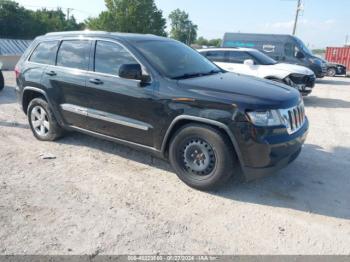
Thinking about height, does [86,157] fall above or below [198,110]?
below

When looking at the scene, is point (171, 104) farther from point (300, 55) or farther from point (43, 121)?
point (300, 55)

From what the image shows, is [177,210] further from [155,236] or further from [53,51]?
[53,51]

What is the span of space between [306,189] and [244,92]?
5.07ft

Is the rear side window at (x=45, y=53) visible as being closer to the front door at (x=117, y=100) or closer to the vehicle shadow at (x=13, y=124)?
the front door at (x=117, y=100)

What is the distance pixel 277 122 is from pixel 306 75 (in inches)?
290

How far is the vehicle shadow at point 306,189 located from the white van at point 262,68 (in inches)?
213

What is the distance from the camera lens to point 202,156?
409 cm

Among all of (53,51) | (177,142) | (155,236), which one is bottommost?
(155,236)

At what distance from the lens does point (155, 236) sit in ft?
10.7

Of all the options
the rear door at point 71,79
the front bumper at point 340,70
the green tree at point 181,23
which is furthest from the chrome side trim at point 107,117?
the green tree at point 181,23

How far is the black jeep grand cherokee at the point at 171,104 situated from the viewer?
3.75m

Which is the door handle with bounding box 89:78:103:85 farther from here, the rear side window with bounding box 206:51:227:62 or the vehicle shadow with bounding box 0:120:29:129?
the rear side window with bounding box 206:51:227:62

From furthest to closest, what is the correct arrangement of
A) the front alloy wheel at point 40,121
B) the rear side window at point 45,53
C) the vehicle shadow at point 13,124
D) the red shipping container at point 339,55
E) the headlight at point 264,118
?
1. the red shipping container at point 339,55
2. the vehicle shadow at point 13,124
3. the front alloy wheel at point 40,121
4. the rear side window at point 45,53
5. the headlight at point 264,118

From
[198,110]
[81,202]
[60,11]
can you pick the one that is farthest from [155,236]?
[60,11]
